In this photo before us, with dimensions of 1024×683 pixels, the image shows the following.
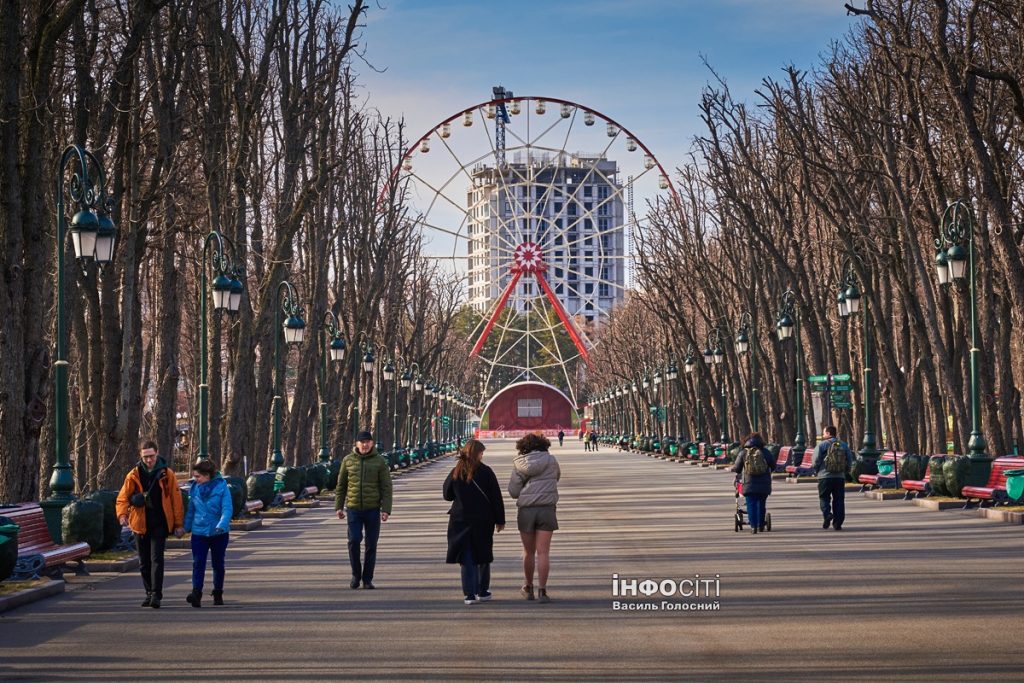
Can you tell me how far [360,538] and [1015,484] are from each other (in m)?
14.2

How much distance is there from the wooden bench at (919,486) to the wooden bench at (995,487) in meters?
1.96

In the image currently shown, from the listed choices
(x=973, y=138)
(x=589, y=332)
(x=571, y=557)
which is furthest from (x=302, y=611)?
(x=589, y=332)

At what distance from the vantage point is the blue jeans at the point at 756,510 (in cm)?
2497

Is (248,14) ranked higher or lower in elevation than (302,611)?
higher

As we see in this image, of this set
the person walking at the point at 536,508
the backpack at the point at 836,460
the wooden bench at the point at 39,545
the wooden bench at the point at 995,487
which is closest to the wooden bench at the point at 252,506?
the wooden bench at the point at 39,545

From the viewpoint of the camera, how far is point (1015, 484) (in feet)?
88.9

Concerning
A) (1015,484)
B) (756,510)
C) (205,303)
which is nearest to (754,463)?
(756,510)

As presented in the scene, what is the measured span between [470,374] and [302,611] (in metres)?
152

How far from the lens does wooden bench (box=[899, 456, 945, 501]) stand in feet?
106

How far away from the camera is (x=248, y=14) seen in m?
36.2

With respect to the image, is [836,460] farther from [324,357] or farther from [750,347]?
[750,347]

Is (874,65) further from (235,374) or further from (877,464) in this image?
(235,374)

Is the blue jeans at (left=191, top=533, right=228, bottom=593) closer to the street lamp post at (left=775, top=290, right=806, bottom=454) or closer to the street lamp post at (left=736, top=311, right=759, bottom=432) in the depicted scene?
the street lamp post at (left=775, top=290, right=806, bottom=454)

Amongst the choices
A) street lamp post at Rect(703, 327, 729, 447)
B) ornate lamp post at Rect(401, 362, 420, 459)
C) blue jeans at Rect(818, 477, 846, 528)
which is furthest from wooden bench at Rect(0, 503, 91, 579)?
ornate lamp post at Rect(401, 362, 420, 459)
